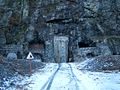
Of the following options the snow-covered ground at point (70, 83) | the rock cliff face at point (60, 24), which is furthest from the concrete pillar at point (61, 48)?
the snow-covered ground at point (70, 83)

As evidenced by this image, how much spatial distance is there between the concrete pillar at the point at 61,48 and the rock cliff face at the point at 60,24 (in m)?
0.77

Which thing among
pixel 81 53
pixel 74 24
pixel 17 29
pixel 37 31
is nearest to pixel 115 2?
pixel 74 24

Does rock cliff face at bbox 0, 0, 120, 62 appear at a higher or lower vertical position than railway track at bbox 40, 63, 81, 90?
higher

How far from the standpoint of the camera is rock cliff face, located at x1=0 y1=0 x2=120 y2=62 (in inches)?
2003

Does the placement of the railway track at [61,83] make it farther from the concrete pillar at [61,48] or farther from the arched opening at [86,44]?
the arched opening at [86,44]

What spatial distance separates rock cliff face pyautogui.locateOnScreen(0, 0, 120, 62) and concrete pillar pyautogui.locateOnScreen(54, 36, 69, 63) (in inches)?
30.2

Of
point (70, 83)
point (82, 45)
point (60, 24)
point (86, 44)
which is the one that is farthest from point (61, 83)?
point (82, 45)

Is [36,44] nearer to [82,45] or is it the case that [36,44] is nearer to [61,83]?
[82,45]

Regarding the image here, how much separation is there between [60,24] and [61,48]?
486 centimetres

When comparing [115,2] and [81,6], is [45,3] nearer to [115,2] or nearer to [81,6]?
[81,6]

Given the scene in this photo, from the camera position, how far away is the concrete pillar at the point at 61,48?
4959 cm

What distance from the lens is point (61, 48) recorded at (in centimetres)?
5009

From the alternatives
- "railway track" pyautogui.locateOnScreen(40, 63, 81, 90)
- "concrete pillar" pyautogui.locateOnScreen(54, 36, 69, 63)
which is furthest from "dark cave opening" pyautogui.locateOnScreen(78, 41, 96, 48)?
"railway track" pyautogui.locateOnScreen(40, 63, 81, 90)

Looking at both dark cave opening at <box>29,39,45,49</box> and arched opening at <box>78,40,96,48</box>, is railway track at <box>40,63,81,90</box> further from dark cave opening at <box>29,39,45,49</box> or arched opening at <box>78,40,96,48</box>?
dark cave opening at <box>29,39,45,49</box>
